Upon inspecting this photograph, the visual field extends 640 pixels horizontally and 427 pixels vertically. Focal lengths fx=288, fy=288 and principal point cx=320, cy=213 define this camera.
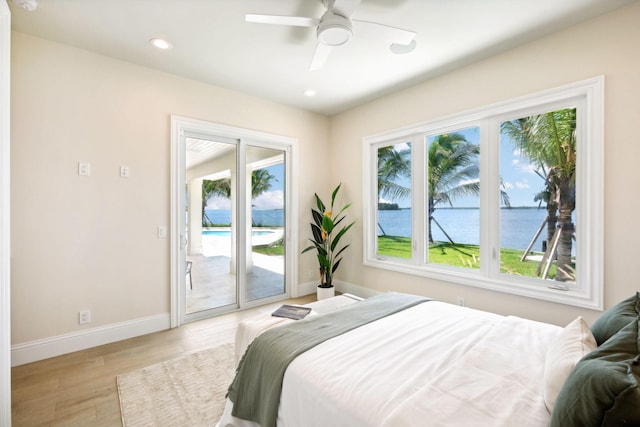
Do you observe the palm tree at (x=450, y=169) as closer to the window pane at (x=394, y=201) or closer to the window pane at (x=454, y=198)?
the window pane at (x=454, y=198)

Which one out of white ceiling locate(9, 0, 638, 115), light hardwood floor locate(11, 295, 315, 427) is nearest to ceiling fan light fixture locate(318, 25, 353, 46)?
white ceiling locate(9, 0, 638, 115)

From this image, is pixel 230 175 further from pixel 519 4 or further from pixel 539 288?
pixel 539 288

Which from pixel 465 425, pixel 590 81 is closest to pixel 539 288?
pixel 590 81

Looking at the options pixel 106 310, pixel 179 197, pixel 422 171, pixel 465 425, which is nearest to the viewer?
pixel 465 425

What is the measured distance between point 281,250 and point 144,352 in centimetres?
203

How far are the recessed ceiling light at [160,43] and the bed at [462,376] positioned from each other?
8.64 feet

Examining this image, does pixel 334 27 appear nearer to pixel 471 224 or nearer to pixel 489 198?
pixel 489 198

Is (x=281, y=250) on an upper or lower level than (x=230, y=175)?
lower

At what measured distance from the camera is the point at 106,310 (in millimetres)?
2811

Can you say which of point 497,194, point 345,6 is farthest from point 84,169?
point 497,194

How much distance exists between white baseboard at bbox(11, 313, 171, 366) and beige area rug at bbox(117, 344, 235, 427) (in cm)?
78

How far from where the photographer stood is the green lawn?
9.08 ft

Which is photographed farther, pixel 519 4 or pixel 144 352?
pixel 144 352

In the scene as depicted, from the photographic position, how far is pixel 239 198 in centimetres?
376
